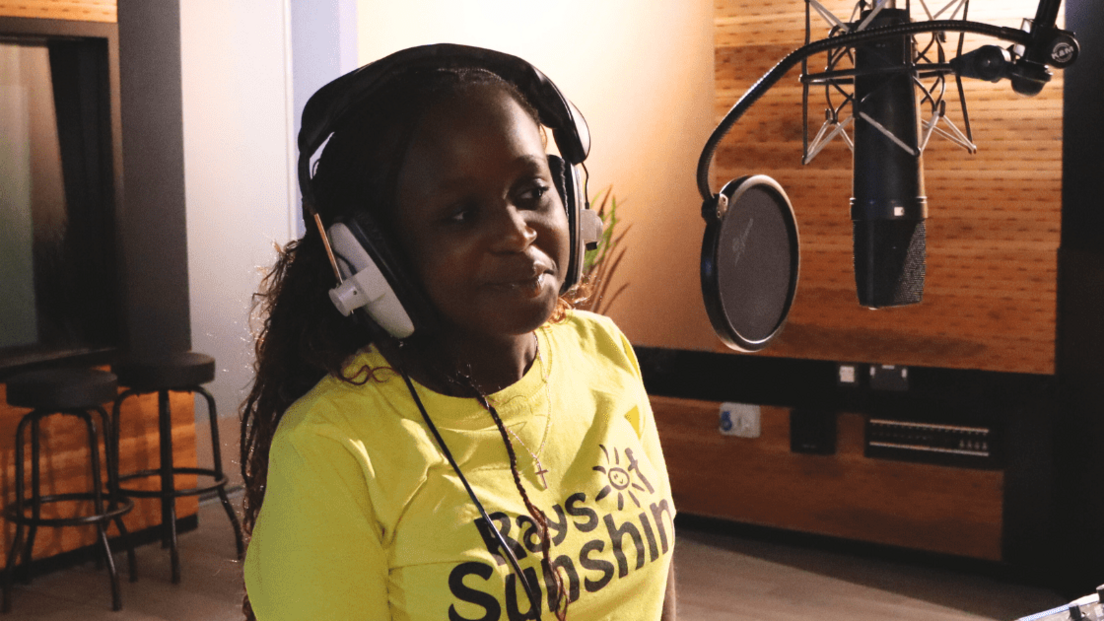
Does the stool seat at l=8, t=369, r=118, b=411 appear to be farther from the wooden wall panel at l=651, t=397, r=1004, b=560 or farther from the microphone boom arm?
the microphone boom arm

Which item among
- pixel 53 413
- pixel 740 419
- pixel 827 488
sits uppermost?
pixel 53 413

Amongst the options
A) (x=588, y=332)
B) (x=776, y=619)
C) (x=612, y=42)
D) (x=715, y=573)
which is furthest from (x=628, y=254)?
(x=588, y=332)

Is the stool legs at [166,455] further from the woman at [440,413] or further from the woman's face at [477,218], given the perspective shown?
the woman's face at [477,218]

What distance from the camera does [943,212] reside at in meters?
3.41

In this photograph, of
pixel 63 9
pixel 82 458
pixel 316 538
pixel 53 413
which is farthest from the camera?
pixel 82 458

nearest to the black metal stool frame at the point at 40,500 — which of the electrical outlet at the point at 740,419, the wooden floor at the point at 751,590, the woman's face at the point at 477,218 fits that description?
the wooden floor at the point at 751,590

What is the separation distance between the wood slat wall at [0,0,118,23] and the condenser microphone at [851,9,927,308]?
10.6 ft

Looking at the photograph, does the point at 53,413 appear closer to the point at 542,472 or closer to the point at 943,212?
the point at 943,212

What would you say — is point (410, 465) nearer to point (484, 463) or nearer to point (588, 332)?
point (484, 463)

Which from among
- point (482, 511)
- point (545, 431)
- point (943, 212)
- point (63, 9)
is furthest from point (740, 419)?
point (482, 511)

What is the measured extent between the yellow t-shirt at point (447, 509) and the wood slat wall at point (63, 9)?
3116mm

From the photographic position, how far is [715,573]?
12.0 ft

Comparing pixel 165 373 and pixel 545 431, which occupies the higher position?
pixel 545 431

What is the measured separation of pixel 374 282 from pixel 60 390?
2712 mm
